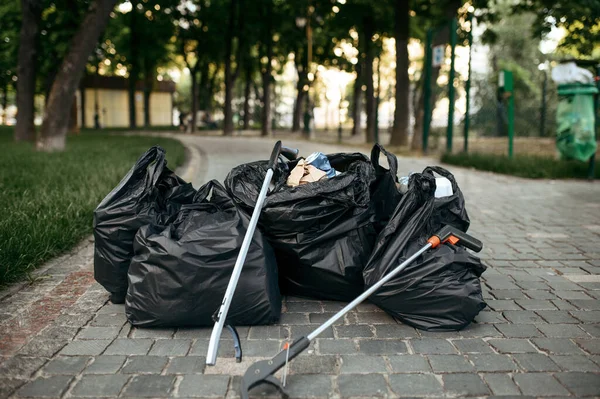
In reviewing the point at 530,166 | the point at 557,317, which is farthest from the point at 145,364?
the point at 530,166

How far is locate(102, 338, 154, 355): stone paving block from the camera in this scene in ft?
9.90

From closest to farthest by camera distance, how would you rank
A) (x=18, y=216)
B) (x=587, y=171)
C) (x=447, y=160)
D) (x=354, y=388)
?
1. (x=354, y=388)
2. (x=18, y=216)
3. (x=587, y=171)
4. (x=447, y=160)

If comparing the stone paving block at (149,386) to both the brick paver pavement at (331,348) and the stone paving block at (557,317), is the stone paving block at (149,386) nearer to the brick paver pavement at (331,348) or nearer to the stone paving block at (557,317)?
the brick paver pavement at (331,348)

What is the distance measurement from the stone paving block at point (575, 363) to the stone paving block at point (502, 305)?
75 cm

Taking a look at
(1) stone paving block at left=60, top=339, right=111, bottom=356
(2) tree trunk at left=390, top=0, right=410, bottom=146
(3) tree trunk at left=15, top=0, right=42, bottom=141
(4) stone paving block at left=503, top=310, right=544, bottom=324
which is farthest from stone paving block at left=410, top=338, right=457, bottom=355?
(3) tree trunk at left=15, top=0, right=42, bottom=141

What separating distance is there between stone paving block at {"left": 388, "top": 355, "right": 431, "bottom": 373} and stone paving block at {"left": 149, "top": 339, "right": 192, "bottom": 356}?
1.04 m

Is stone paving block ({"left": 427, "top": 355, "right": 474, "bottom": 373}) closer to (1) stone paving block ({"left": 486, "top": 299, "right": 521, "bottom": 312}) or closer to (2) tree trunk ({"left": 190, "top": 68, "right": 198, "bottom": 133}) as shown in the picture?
(1) stone paving block ({"left": 486, "top": 299, "right": 521, "bottom": 312})

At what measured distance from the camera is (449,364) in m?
2.87

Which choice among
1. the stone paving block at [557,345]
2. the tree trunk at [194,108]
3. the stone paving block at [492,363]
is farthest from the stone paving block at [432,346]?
the tree trunk at [194,108]

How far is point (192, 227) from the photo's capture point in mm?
3455

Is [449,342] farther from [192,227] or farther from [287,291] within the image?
[192,227]

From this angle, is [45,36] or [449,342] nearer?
[449,342]

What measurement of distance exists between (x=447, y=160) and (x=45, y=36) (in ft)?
46.0

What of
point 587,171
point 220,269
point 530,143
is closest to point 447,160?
point 587,171
